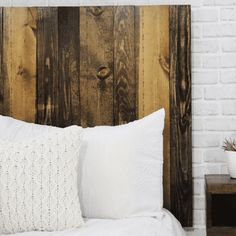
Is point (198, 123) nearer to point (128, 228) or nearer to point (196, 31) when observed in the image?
point (196, 31)

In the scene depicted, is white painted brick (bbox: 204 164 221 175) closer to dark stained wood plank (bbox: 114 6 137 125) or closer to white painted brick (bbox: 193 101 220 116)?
white painted brick (bbox: 193 101 220 116)

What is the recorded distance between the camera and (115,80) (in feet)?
7.69

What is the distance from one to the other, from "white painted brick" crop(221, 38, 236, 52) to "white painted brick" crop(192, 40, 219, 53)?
3 centimetres

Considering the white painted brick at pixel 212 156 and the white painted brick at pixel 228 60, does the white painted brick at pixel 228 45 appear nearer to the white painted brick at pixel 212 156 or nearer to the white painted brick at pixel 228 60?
the white painted brick at pixel 228 60

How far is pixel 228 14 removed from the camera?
2398 millimetres

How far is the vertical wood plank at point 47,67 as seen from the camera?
2.37 metres

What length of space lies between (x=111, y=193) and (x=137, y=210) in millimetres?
132

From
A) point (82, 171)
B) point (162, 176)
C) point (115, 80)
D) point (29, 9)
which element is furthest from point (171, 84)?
point (29, 9)

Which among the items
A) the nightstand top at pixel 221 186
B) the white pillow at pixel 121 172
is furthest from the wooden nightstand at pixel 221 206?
the white pillow at pixel 121 172

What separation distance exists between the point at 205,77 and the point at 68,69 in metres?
0.68

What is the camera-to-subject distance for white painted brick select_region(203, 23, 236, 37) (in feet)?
7.86

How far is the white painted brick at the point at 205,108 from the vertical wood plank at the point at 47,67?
69cm

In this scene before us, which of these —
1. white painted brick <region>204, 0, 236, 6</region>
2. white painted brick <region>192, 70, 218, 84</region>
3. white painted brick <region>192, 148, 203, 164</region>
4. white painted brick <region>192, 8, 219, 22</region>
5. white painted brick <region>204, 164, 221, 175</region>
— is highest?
white painted brick <region>204, 0, 236, 6</region>

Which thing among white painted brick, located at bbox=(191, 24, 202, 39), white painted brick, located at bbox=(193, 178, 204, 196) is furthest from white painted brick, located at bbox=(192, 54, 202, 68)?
white painted brick, located at bbox=(193, 178, 204, 196)
